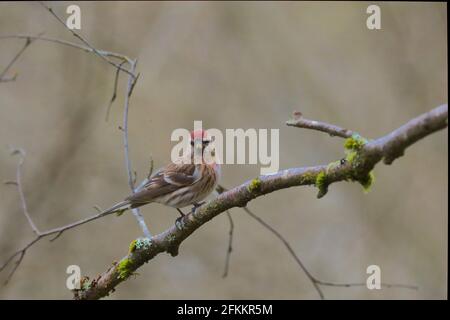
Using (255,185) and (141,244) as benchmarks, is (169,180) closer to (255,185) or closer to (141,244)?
(141,244)

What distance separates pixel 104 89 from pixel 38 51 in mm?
1404

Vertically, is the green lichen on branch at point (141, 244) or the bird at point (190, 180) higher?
the bird at point (190, 180)

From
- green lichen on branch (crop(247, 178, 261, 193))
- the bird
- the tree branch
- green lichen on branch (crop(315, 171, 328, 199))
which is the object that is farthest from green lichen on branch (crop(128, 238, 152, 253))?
green lichen on branch (crop(315, 171, 328, 199))

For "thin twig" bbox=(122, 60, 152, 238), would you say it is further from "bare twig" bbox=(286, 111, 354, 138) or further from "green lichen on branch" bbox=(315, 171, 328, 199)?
"green lichen on branch" bbox=(315, 171, 328, 199)

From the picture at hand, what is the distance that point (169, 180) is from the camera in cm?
612

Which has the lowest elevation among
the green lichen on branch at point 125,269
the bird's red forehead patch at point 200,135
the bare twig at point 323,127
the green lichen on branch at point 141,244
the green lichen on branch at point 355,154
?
the green lichen on branch at point 125,269

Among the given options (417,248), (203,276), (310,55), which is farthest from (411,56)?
(203,276)

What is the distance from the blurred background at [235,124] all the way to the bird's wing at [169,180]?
3.57 metres

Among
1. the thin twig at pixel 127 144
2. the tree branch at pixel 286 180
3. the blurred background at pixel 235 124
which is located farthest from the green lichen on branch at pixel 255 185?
the blurred background at pixel 235 124

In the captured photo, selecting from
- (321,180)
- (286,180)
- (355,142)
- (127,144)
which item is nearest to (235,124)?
(127,144)

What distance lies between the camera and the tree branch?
2.84m

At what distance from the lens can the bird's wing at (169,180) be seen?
5.77 meters

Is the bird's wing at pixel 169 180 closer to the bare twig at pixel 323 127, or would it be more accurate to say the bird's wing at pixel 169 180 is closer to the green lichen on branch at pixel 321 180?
the bare twig at pixel 323 127

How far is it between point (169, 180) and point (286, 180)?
9.34ft
